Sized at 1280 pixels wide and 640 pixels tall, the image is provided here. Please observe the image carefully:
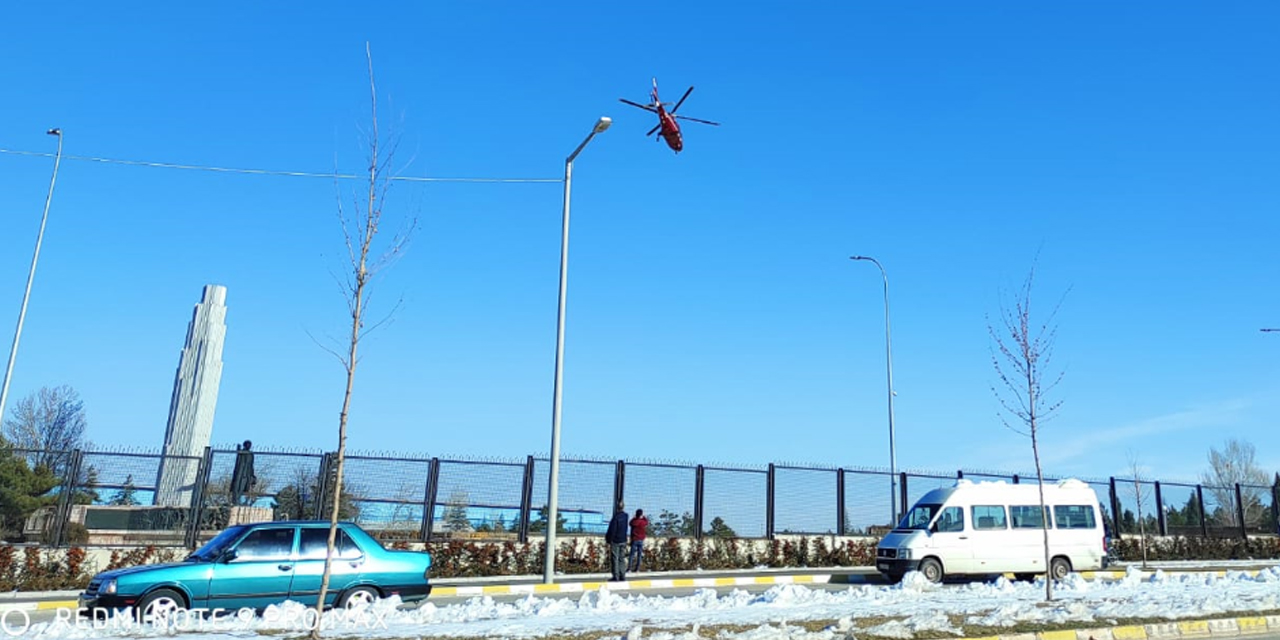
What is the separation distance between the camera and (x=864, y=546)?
27.0m

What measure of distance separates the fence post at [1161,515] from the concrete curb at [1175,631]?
80.1ft

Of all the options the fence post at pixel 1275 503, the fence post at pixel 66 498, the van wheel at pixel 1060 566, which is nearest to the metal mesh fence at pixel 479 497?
the fence post at pixel 66 498

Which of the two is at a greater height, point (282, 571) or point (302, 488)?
point (302, 488)

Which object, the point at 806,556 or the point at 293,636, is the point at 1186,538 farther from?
the point at 293,636

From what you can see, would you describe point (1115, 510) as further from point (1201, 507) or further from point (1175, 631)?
point (1175, 631)

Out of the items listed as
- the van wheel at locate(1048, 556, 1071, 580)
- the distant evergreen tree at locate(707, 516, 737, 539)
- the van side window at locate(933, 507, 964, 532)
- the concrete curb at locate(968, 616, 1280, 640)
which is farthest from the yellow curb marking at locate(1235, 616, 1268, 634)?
the distant evergreen tree at locate(707, 516, 737, 539)

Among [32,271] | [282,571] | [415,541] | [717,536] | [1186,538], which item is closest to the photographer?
[282,571]

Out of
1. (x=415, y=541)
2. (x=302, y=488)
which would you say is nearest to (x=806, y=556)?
(x=415, y=541)

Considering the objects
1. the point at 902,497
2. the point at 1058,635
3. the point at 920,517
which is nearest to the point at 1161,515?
the point at 902,497

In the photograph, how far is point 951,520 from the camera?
67.5 feet

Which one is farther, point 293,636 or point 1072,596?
point 1072,596

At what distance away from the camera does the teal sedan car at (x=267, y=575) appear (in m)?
11.8

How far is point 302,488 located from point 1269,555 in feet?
116

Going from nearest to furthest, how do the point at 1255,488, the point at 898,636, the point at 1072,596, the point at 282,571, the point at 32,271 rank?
the point at 898,636, the point at 282,571, the point at 1072,596, the point at 32,271, the point at 1255,488
